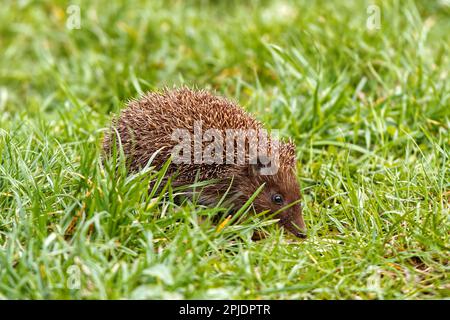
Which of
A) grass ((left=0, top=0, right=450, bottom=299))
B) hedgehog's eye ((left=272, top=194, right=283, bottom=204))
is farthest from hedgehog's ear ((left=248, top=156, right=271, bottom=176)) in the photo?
grass ((left=0, top=0, right=450, bottom=299))

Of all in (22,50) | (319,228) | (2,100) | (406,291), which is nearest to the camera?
(406,291)

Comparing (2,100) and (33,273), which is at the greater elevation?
(2,100)

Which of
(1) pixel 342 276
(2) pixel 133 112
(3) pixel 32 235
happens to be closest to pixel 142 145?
(2) pixel 133 112

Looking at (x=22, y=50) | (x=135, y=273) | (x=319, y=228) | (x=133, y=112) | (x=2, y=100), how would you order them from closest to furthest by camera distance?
(x=135, y=273) < (x=319, y=228) < (x=133, y=112) < (x=2, y=100) < (x=22, y=50)

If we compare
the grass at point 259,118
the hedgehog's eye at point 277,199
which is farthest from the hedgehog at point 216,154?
the grass at point 259,118

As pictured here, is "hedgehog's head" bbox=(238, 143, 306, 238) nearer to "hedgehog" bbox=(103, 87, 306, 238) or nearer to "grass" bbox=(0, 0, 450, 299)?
"hedgehog" bbox=(103, 87, 306, 238)

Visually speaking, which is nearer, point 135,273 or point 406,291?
point 135,273
